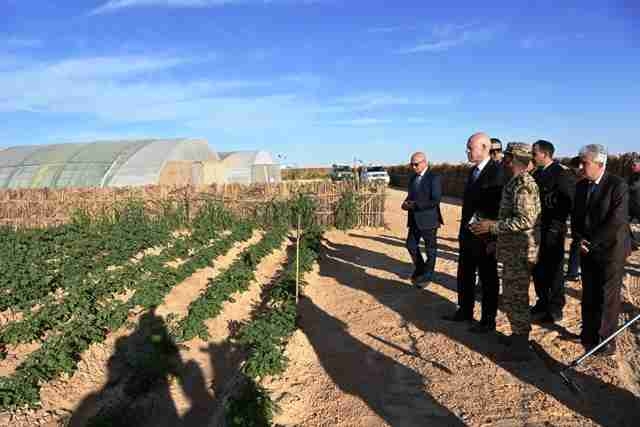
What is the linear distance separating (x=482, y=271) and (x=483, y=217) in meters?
0.51

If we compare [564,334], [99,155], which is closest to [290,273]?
[564,334]

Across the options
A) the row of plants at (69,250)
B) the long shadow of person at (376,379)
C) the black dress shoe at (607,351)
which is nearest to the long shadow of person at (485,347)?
the long shadow of person at (376,379)

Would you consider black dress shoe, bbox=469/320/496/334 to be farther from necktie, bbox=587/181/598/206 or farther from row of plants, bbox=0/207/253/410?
row of plants, bbox=0/207/253/410

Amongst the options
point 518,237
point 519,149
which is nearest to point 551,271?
point 518,237

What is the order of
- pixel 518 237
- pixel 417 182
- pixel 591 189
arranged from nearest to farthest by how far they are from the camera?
pixel 518 237
pixel 591 189
pixel 417 182

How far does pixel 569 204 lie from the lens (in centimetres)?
488

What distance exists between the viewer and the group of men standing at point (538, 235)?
3891 mm

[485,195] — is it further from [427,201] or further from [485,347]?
[427,201]

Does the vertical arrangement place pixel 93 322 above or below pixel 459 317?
below

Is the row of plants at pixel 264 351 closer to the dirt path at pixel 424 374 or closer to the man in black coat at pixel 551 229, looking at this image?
the dirt path at pixel 424 374

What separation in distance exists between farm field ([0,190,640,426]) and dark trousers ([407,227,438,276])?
327mm

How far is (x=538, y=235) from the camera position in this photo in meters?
3.94

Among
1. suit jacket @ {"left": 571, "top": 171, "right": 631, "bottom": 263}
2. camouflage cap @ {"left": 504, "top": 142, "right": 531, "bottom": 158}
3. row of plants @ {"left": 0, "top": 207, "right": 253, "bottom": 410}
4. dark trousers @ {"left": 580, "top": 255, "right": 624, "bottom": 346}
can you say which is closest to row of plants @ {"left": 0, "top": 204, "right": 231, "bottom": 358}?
row of plants @ {"left": 0, "top": 207, "right": 253, "bottom": 410}

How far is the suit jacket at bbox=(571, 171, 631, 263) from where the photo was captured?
12.9 ft
